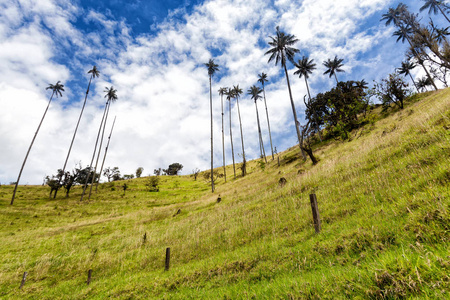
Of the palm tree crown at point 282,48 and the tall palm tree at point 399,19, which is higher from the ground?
the tall palm tree at point 399,19

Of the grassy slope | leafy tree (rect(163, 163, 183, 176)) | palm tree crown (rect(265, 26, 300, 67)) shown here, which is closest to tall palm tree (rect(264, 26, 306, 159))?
palm tree crown (rect(265, 26, 300, 67))

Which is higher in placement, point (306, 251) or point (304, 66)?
point (304, 66)

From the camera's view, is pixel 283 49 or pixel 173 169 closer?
pixel 283 49

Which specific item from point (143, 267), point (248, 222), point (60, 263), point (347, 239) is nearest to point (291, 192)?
point (248, 222)

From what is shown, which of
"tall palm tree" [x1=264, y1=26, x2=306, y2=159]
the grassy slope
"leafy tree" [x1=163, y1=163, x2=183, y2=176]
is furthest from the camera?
"leafy tree" [x1=163, y1=163, x2=183, y2=176]

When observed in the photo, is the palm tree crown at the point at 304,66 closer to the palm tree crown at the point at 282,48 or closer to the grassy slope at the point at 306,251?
the palm tree crown at the point at 282,48

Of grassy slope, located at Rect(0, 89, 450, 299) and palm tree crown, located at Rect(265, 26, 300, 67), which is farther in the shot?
palm tree crown, located at Rect(265, 26, 300, 67)

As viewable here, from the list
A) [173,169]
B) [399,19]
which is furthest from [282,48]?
[173,169]

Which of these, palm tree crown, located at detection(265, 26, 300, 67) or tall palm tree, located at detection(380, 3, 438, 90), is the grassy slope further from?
tall palm tree, located at detection(380, 3, 438, 90)

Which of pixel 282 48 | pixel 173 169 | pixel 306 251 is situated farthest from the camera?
pixel 173 169

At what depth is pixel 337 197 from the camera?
8.90 meters

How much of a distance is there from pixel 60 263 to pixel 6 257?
18.2 feet

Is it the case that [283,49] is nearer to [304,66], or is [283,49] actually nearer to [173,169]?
[304,66]

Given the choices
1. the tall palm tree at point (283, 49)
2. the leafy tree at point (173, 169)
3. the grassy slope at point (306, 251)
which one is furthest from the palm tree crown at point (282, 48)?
the leafy tree at point (173, 169)
